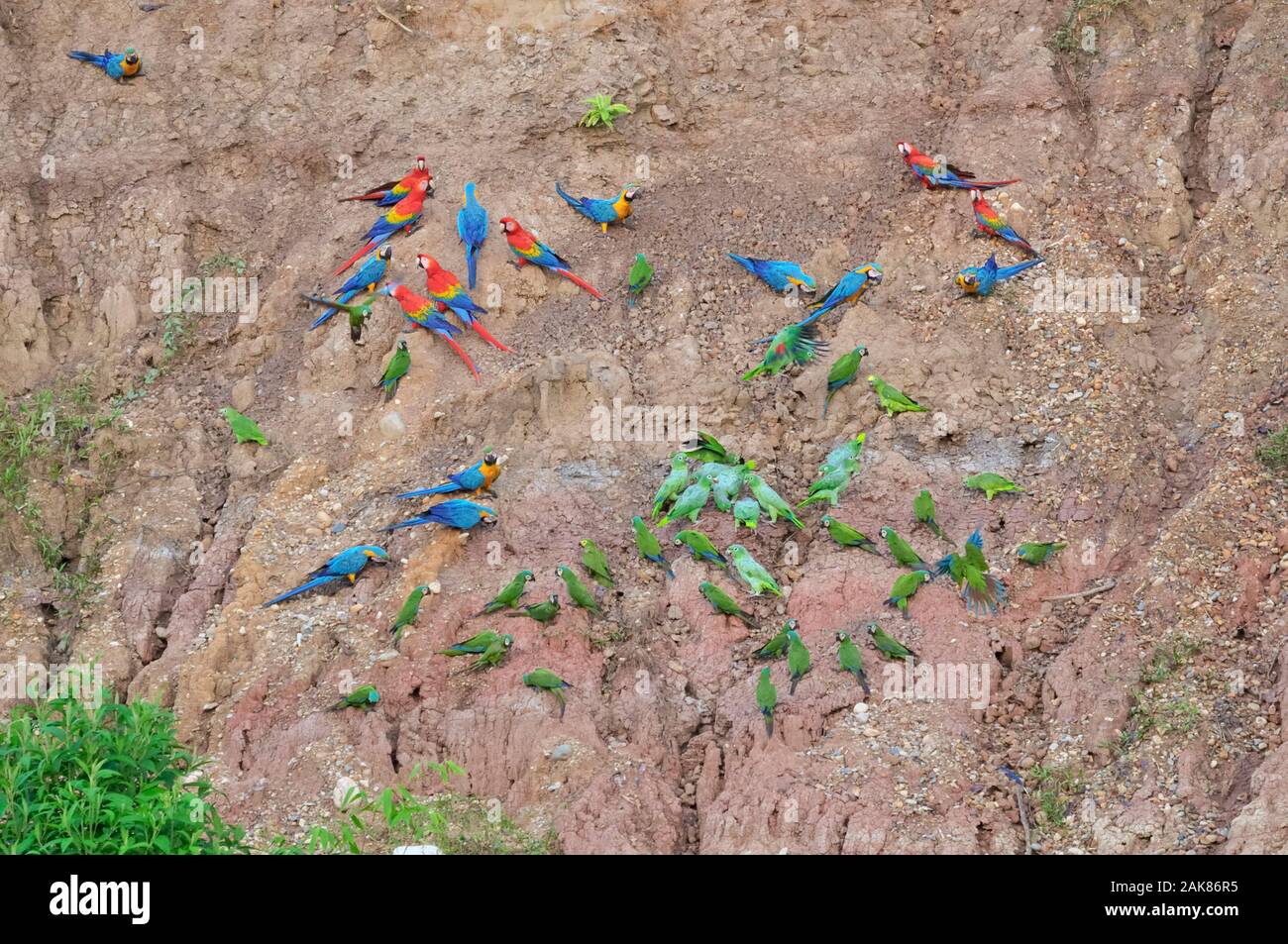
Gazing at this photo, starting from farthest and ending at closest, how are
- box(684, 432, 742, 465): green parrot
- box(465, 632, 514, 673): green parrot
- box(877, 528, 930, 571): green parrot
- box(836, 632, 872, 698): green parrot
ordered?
box(684, 432, 742, 465): green parrot, box(877, 528, 930, 571): green parrot, box(465, 632, 514, 673): green parrot, box(836, 632, 872, 698): green parrot

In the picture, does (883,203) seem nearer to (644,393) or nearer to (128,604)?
(644,393)

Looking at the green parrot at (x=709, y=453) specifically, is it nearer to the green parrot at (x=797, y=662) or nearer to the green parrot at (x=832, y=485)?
the green parrot at (x=832, y=485)

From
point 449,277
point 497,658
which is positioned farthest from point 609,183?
Result: point 497,658

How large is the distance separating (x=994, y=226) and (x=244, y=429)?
201 inches

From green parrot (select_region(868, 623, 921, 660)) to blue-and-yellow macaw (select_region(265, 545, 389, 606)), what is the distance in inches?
113

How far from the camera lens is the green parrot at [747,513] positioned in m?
8.88

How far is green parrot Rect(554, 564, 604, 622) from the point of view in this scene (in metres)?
8.39

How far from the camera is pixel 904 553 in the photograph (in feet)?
28.0

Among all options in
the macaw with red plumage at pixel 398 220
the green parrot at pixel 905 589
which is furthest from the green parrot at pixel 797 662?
the macaw with red plumage at pixel 398 220

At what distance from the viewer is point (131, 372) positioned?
10227 millimetres

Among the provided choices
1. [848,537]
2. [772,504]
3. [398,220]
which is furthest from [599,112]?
[848,537]

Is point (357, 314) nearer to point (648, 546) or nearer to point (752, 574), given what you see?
point (648, 546)

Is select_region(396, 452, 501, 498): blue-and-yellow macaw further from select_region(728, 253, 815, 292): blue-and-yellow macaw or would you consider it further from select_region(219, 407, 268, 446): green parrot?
select_region(728, 253, 815, 292): blue-and-yellow macaw

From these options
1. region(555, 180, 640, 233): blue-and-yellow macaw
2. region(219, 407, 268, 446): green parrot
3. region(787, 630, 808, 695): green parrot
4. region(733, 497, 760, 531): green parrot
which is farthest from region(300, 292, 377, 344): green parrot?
region(787, 630, 808, 695): green parrot
